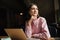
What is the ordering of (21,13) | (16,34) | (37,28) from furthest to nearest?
(21,13)
(37,28)
(16,34)

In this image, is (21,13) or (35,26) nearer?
(35,26)

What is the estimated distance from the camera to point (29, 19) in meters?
1.62

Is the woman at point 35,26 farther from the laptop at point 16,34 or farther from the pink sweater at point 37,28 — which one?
the laptop at point 16,34

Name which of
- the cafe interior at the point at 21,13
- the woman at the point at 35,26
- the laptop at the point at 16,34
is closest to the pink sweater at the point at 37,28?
the woman at the point at 35,26

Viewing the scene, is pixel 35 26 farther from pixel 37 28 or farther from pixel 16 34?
pixel 16 34

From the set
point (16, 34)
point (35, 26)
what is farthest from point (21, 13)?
point (16, 34)

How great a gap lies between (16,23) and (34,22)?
1.01 metres

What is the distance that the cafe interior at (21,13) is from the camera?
2422mm

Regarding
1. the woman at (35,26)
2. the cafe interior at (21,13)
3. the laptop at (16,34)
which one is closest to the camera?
the laptop at (16,34)

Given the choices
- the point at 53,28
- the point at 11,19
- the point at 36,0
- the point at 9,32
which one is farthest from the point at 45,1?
the point at 9,32

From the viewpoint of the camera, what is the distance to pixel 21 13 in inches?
99.0

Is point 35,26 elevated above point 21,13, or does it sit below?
below

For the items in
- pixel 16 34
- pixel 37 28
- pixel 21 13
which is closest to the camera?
pixel 16 34

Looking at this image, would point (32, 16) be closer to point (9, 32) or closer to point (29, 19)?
point (29, 19)
